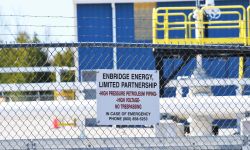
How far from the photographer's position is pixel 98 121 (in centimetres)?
591

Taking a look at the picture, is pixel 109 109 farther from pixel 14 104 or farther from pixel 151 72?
pixel 14 104

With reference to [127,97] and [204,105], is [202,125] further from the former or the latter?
[127,97]

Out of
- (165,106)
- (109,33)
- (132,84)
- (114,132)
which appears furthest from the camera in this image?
(109,33)

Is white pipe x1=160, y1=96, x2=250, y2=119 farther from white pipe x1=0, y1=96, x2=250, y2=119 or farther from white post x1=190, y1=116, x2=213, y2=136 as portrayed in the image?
white post x1=190, y1=116, x2=213, y2=136

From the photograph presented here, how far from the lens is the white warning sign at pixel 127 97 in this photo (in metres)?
5.83

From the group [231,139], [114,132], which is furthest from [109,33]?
[231,139]

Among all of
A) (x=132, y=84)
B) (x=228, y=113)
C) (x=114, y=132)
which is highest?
(x=132, y=84)

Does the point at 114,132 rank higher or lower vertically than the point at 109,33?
lower

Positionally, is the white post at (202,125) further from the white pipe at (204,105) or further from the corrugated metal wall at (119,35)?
the corrugated metal wall at (119,35)

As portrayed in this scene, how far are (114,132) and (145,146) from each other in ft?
17.5

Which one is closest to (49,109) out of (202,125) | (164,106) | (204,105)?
(164,106)

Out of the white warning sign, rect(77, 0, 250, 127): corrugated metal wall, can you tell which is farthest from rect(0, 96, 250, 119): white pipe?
rect(77, 0, 250, 127): corrugated metal wall

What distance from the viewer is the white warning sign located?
19.1 ft

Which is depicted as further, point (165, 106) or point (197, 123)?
point (197, 123)
